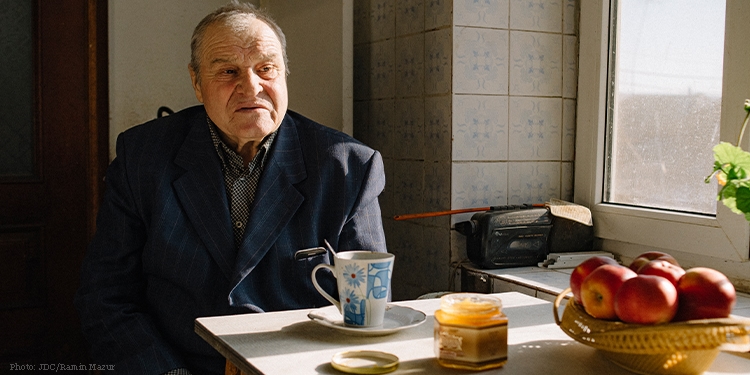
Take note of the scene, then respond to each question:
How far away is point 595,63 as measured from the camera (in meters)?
2.23

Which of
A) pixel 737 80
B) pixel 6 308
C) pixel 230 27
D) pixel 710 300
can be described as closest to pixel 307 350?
pixel 710 300

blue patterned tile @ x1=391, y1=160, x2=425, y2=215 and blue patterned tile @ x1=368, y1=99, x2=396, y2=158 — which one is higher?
blue patterned tile @ x1=368, y1=99, x2=396, y2=158

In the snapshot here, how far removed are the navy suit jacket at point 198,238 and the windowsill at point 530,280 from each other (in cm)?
47

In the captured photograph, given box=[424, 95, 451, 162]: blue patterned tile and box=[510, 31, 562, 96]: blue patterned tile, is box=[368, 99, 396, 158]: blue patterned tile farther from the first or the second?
box=[510, 31, 562, 96]: blue patterned tile

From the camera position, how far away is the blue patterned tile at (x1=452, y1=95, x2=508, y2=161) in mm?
2172

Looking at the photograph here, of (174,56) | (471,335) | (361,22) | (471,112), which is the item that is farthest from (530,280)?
(174,56)

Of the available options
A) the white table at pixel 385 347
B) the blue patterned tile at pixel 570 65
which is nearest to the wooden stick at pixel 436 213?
the blue patterned tile at pixel 570 65

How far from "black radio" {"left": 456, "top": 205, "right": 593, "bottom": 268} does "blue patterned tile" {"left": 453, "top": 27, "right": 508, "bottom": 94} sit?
38 cm

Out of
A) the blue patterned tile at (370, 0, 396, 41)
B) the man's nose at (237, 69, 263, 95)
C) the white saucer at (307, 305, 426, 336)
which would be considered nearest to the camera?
the white saucer at (307, 305, 426, 336)

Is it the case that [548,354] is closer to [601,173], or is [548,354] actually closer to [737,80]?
[737,80]

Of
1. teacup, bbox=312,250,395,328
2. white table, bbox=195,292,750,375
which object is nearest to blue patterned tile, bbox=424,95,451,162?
white table, bbox=195,292,750,375

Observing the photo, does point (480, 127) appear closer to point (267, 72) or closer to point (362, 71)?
point (362, 71)

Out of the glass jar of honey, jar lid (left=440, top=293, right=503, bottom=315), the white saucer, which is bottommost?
the white saucer

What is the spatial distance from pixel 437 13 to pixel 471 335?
148cm
